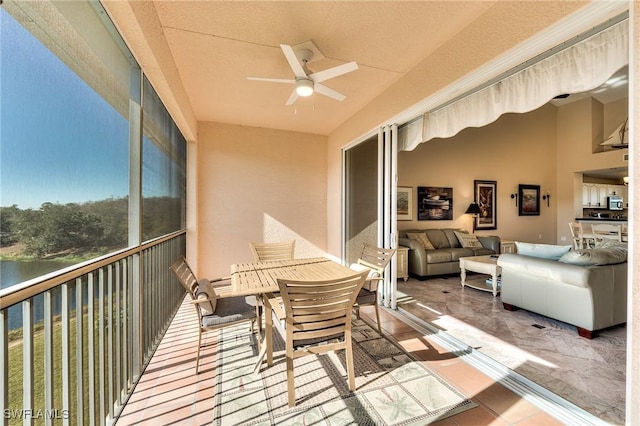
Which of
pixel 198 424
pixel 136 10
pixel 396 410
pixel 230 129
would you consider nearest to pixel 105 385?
pixel 198 424

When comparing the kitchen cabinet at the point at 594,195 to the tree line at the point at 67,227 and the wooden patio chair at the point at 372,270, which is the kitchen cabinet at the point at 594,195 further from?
the tree line at the point at 67,227

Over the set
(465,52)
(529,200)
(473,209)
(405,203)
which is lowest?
(473,209)

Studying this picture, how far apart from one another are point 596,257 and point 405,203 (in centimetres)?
330

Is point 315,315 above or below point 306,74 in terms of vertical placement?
below

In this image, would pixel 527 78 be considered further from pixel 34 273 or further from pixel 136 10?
pixel 34 273

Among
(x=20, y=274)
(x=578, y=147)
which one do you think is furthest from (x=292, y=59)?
(x=578, y=147)

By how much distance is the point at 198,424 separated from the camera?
5.24 feet

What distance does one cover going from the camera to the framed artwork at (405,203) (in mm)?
5754

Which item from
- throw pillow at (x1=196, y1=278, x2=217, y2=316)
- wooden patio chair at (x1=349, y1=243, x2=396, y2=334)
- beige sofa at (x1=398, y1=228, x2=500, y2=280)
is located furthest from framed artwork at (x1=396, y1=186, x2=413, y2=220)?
throw pillow at (x1=196, y1=278, x2=217, y2=316)

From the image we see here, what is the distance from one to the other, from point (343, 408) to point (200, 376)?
3.72 ft

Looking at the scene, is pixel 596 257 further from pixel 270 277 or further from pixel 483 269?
pixel 270 277

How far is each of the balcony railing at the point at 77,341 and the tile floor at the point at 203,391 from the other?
13cm

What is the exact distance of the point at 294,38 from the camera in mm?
2355

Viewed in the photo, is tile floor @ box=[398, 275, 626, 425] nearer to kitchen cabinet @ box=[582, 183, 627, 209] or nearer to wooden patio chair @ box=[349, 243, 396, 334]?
wooden patio chair @ box=[349, 243, 396, 334]
